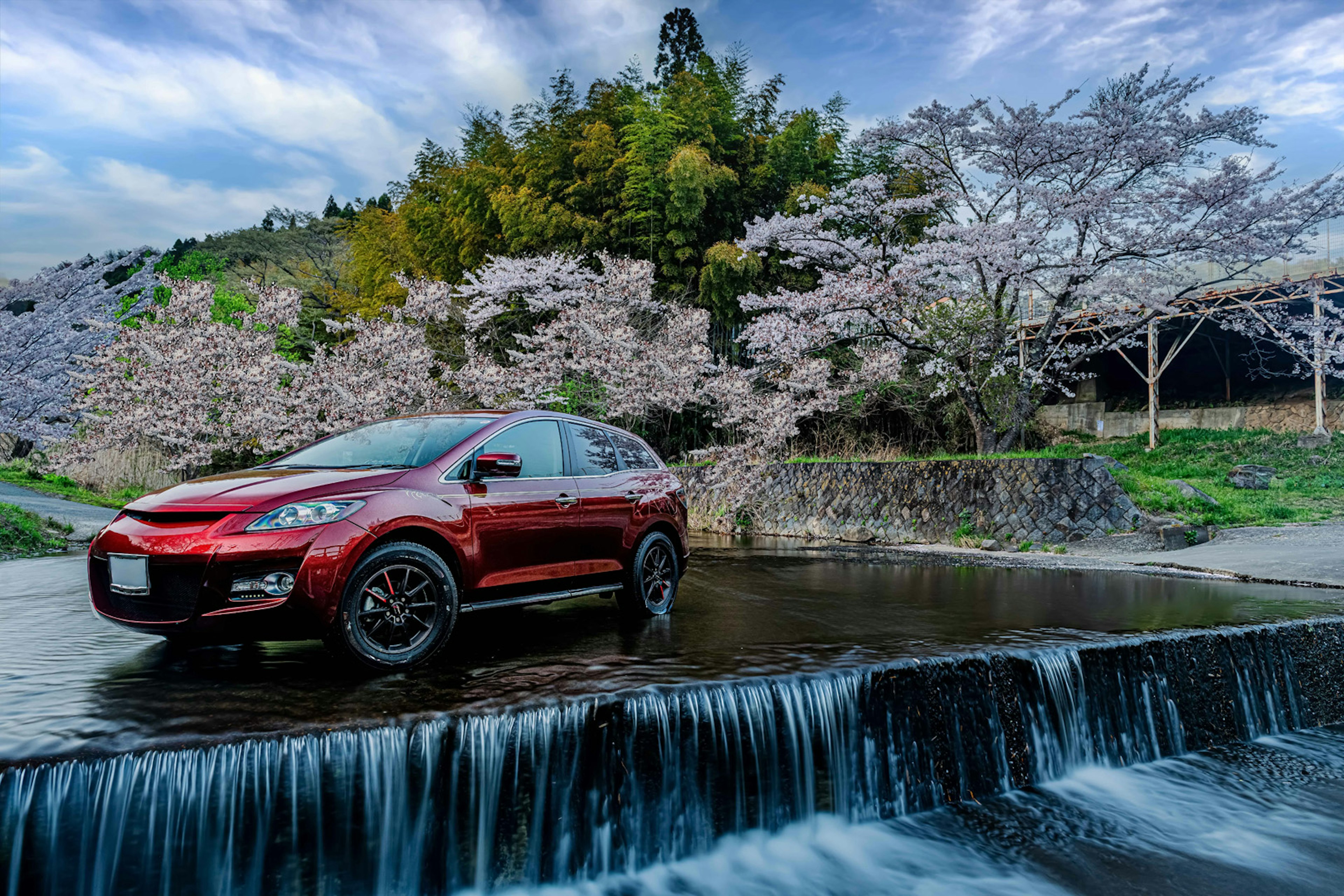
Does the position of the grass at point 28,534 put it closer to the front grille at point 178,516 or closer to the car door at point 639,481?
the front grille at point 178,516

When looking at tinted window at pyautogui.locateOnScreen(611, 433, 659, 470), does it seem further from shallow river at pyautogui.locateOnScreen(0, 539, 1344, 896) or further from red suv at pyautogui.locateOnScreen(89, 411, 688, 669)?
shallow river at pyautogui.locateOnScreen(0, 539, 1344, 896)

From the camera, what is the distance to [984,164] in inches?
655

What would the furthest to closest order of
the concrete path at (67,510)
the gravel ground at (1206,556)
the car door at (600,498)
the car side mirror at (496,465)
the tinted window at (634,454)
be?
the concrete path at (67,510) < the gravel ground at (1206,556) < the tinted window at (634,454) < the car door at (600,498) < the car side mirror at (496,465)

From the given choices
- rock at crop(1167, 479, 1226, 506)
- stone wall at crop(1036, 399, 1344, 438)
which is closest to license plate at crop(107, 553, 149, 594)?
rock at crop(1167, 479, 1226, 506)

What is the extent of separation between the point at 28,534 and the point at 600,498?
962cm

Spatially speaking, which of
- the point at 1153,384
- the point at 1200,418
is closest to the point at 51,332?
the point at 1153,384

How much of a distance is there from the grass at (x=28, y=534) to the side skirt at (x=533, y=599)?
345 inches

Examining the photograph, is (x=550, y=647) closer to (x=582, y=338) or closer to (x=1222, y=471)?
(x=582, y=338)

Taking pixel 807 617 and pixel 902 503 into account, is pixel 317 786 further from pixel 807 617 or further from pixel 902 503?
pixel 902 503

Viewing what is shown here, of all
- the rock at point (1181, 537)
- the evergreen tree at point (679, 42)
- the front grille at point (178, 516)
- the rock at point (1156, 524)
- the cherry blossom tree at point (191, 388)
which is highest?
the evergreen tree at point (679, 42)

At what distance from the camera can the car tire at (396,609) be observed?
422 centimetres

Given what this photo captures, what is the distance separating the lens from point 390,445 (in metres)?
5.17

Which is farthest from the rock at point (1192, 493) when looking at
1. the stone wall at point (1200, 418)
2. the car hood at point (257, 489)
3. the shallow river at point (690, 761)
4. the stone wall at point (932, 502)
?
the car hood at point (257, 489)

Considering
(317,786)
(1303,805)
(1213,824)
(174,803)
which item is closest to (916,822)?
(1213,824)
